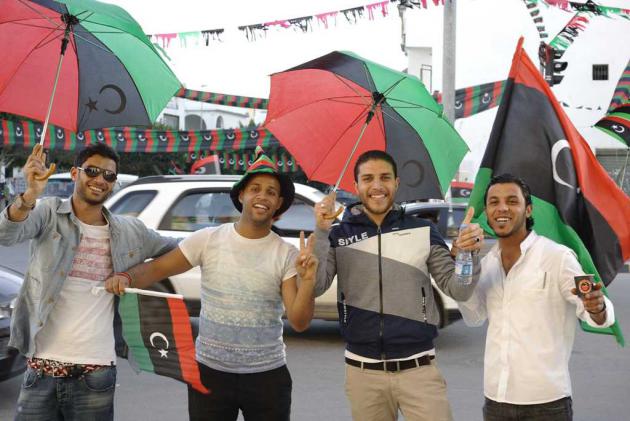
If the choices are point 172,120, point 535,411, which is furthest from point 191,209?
point 172,120

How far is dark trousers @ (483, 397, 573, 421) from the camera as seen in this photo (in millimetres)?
3256

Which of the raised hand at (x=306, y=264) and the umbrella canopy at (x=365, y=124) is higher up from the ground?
the umbrella canopy at (x=365, y=124)

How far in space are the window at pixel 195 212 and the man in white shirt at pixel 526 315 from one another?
17.6ft

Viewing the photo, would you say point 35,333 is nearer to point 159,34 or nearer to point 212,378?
point 212,378

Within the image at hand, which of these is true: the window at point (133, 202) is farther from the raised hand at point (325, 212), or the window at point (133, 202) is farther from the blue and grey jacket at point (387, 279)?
the raised hand at point (325, 212)

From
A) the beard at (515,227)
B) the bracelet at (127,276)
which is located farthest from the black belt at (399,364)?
the bracelet at (127,276)

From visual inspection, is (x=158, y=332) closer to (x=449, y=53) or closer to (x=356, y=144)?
(x=356, y=144)

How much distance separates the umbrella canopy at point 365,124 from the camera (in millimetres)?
4195

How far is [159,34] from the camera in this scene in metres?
17.2

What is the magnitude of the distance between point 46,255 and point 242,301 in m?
0.89

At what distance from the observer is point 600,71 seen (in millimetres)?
30688

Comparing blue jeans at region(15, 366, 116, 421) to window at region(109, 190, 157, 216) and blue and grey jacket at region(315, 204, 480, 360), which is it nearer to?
blue and grey jacket at region(315, 204, 480, 360)

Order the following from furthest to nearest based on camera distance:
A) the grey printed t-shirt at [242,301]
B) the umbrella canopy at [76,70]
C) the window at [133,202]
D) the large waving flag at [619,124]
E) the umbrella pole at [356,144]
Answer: the window at [133,202] < the large waving flag at [619,124] < the umbrella pole at [356,144] < the umbrella canopy at [76,70] < the grey printed t-shirt at [242,301]

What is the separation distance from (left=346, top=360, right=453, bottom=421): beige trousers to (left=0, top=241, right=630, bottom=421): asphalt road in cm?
243
